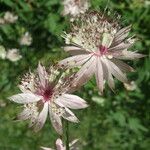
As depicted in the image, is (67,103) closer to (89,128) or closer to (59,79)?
(59,79)

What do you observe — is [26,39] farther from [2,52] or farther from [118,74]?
[118,74]

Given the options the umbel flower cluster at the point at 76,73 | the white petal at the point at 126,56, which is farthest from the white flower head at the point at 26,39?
the white petal at the point at 126,56

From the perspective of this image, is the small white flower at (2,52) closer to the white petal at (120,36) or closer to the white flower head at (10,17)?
the white flower head at (10,17)

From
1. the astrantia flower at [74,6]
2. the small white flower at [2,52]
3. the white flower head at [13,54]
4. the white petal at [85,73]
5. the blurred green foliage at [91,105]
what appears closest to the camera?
the white petal at [85,73]

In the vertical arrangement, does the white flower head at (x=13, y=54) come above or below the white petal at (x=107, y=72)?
above

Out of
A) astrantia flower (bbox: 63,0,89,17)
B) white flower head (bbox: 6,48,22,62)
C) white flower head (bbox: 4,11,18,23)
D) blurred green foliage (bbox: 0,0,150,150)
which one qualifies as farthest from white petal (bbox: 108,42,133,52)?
white flower head (bbox: 6,48,22,62)

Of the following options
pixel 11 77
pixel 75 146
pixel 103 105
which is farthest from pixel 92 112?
pixel 75 146

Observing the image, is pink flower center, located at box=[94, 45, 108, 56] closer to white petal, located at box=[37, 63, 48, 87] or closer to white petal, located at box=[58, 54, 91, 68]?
white petal, located at box=[58, 54, 91, 68]

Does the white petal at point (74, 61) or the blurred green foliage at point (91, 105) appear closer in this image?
the white petal at point (74, 61)
